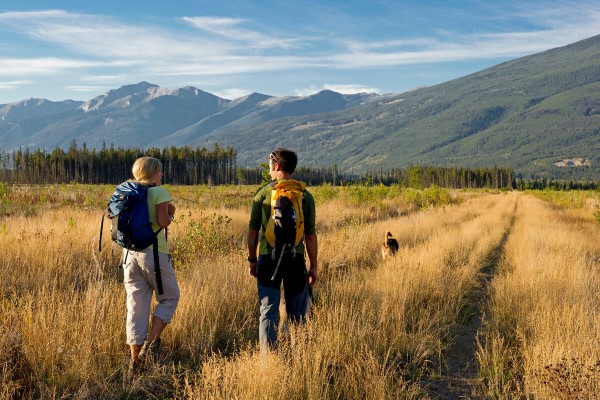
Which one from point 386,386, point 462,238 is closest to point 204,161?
point 462,238

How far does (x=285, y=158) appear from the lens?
4.18m

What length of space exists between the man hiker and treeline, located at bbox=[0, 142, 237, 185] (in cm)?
8304

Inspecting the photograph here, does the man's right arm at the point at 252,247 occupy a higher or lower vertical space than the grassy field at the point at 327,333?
higher

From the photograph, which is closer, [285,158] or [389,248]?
[285,158]

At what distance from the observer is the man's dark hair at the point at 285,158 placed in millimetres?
4176

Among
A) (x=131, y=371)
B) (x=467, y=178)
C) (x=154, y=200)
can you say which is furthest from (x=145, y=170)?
(x=467, y=178)

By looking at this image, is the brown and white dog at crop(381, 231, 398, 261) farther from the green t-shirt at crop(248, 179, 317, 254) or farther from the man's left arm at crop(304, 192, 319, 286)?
the green t-shirt at crop(248, 179, 317, 254)

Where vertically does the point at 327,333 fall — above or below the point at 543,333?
above

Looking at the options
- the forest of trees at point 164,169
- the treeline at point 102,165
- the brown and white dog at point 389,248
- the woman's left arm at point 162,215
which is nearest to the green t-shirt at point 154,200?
the woman's left arm at point 162,215

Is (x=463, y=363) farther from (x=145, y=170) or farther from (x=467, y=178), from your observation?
(x=467, y=178)

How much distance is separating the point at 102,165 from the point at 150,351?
4439 inches

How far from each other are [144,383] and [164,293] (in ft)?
2.68

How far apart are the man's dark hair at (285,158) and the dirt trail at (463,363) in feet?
7.76

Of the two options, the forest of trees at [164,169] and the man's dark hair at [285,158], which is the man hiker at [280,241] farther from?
the forest of trees at [164,169]
